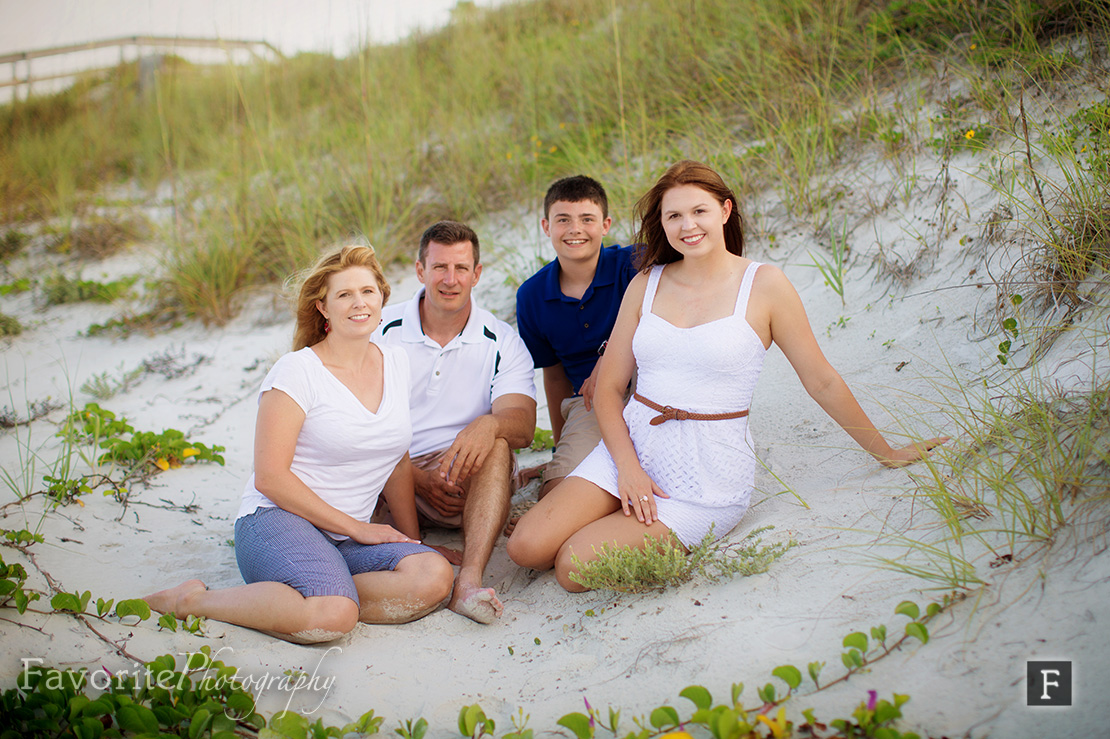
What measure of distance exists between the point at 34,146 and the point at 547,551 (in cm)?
970

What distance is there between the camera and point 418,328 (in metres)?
3.53

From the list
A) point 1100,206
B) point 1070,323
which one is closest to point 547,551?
point 1070,323

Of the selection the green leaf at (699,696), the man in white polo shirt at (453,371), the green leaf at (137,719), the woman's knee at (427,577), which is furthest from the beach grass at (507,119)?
the green leaf at (137,719)

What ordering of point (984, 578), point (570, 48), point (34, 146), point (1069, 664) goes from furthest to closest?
1. point (34, 146)
2. point (570, 48)
3. point (984, 578)
4. point (1069, 664)

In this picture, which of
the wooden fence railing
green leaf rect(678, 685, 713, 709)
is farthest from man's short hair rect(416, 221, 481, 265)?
the wooden fence railing

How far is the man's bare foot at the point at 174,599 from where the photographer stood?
102 inches

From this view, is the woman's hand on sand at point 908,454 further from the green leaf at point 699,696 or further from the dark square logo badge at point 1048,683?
the green leaf at point 699,696

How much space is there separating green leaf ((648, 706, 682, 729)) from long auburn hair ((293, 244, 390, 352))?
2053mm

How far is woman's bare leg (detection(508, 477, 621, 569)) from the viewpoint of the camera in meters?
2.82

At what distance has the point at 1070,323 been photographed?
9.29 ft

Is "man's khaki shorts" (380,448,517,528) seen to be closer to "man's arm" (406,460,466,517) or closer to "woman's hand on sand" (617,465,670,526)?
"man's arm" (406,460,466,517)

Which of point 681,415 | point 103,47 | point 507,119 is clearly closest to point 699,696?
point 681,415

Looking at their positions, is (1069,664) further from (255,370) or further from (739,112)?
(255,370)

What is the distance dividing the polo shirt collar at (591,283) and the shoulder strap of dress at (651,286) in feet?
2.31
